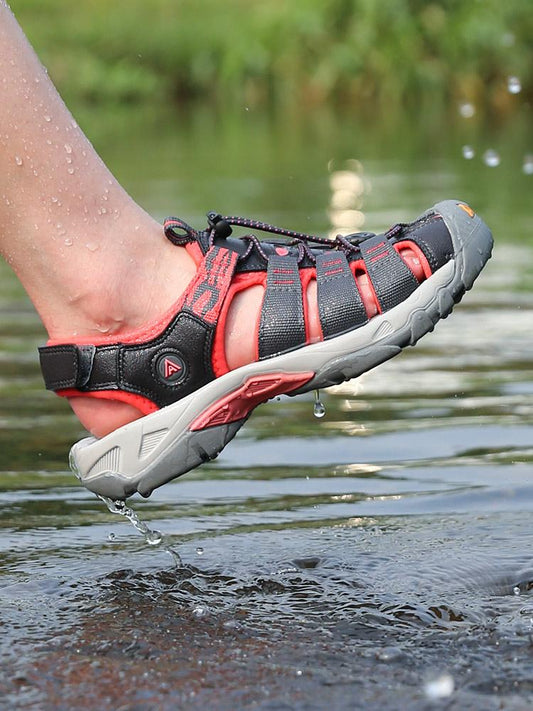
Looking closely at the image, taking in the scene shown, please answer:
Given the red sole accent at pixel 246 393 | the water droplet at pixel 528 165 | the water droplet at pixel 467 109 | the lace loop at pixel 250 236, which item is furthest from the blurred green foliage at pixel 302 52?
the red sole accent at pixel 246 393

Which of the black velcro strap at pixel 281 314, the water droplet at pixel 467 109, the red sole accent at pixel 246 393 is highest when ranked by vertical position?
the water droplet at pixel 467 109

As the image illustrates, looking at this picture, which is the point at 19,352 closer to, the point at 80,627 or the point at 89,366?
the point at 89,366

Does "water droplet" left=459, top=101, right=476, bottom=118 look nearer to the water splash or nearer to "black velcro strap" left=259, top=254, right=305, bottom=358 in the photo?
"black velcro strap" left=259, top=254, right=305, bottom=358

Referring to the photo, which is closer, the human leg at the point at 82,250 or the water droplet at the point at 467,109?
the human leg at the point at 82,250

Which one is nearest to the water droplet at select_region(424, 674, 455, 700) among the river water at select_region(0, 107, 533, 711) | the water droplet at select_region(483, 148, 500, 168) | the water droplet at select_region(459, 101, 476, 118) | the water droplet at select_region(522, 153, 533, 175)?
the river water at select_region(0, 107, 533, 711)

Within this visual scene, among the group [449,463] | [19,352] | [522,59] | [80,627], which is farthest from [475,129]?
[80,627]

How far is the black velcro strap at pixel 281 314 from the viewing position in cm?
185

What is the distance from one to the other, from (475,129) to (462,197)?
5308mm

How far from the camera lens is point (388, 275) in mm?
1903

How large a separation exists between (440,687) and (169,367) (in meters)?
0.70

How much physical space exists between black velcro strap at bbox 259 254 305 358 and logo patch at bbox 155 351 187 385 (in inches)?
4.5

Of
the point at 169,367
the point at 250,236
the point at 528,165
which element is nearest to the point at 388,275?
the point at 250,236

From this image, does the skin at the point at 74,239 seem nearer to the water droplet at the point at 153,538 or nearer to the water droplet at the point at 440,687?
the water droplet at the point at 153,538

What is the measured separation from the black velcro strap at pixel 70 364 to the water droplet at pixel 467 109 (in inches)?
472
